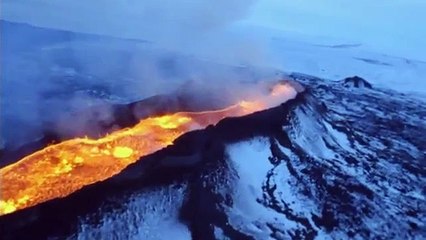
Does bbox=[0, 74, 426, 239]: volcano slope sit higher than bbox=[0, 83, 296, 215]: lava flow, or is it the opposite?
bbox=[0, 83, 296, 215]: lava flow

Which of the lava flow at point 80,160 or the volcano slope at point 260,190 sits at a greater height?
the lava flow at point 80,160

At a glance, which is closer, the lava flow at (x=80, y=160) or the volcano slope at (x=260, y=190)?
the lava flow at (x=80, y=160)

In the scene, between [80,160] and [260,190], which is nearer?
[80,160]

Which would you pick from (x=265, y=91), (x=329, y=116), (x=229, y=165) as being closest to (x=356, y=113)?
(x=329, y=116)

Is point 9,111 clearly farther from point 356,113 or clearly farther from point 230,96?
point 356,113

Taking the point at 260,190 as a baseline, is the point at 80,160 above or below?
above

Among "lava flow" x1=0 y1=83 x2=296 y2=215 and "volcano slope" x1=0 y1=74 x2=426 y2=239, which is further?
"volcano slope" x1=0 y1=74 x2=426 y2=239
